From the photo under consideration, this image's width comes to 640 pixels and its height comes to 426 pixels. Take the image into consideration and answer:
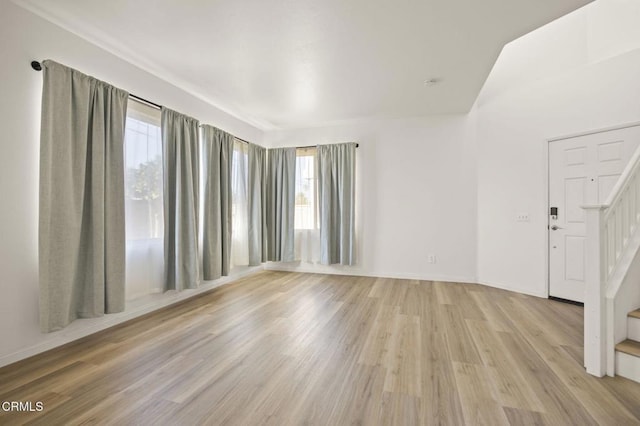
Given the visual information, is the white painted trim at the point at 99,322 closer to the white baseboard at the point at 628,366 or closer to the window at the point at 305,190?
the window at the point at 305,190

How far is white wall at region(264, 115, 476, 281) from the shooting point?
4551 millimetres

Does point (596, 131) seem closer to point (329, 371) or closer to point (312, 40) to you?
point (312, 40)

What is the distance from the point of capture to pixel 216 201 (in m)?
4.02

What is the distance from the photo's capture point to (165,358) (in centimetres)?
218

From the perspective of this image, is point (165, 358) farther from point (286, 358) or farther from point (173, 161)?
point (173, 161)

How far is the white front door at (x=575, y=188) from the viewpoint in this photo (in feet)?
10.5

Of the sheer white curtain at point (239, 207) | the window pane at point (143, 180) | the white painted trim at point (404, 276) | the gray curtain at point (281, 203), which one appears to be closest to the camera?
the window pane at point (143, 180)

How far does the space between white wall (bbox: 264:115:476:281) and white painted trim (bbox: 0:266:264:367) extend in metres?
2.60

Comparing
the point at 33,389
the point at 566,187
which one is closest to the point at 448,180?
the point at 566,187

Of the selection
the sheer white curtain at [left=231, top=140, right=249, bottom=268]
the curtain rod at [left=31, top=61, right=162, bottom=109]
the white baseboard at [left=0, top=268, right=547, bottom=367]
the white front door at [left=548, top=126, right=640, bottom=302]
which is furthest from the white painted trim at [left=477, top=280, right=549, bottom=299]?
the curtain rod at [left=31, top=61, right=162, bottom=109]

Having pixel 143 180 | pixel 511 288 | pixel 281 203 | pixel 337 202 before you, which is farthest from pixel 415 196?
pixel 143 180

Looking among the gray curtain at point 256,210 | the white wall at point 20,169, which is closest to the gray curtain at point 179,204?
the white wall at point 20,169

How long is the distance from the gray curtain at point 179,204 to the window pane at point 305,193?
213 cm

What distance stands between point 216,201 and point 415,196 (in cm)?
319
